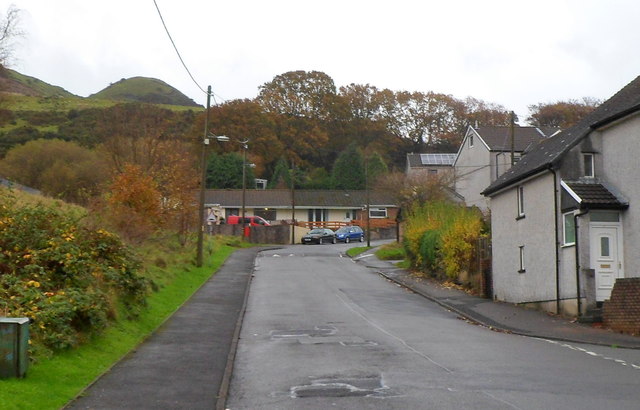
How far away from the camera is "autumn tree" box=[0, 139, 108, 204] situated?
49969mm

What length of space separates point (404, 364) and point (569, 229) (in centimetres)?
1121

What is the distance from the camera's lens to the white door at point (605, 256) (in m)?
22.6

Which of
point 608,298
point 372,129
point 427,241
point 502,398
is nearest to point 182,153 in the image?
point 427,241

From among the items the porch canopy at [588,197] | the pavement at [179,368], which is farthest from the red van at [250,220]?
the porch canopy at [588,197]

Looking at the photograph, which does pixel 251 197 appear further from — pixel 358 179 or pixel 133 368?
pixel 133 368

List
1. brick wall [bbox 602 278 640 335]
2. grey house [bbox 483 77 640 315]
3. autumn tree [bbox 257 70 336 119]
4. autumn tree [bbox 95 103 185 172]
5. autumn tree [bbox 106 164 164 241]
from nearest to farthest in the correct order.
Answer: brick wall [bbox 602 278 640 335]
grey house [bbox 483 77 640 315]
autumn tree [bbox 106 164 164 241]
autumn tree [bbox 95 103 185 172]
autumn tree [bbox 257 70 336 119]

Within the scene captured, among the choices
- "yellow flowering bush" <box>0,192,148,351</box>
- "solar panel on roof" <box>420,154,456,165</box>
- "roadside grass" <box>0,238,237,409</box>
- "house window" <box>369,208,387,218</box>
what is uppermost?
"solar panel on roof" <box>420,154,456,165</box>

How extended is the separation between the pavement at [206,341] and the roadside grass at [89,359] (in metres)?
0.22

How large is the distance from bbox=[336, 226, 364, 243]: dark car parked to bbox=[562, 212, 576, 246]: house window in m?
44.3

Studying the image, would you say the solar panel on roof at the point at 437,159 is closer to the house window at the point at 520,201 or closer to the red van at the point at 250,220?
the red van at the point at 250,220

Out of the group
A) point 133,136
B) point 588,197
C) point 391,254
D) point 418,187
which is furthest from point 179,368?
point 418,187

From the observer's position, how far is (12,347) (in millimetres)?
10992

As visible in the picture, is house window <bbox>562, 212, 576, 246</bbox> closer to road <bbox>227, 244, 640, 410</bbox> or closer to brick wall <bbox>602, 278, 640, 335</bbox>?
brick wall <bbox>602, 278, 640, 335</bbox>

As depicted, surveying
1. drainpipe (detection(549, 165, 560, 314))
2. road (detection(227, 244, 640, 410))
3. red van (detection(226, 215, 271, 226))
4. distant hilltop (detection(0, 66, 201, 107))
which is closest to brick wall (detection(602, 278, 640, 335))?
road (detection(227, 244, 640, 410))
